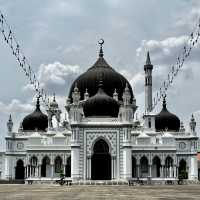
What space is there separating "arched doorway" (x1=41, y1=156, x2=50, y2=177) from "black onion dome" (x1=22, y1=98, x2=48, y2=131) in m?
Answer: 14.1

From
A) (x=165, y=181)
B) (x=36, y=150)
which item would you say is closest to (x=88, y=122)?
(x=36, y=150)

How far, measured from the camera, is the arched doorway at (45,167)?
74438mm

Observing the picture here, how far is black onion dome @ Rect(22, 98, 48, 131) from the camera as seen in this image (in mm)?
88375

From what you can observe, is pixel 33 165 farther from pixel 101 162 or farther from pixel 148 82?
pixel 148 82

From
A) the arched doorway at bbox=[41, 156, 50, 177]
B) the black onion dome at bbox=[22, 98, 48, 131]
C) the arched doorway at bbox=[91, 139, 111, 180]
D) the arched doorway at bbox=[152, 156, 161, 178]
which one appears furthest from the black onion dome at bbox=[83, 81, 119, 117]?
the black onion dome at bbox=[22, 98, 48, 131]

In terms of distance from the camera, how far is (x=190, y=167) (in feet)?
266

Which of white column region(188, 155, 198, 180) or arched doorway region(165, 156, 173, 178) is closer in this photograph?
arched doorway region(165, 156, 173, 178)

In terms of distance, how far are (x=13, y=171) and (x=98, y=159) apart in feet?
62.9

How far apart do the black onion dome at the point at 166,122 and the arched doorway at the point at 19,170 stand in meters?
23.1

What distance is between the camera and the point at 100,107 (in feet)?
240

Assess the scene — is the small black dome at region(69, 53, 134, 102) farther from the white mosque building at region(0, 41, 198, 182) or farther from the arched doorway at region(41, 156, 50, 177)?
the arched doorway at region(41, 156, 50, 177)

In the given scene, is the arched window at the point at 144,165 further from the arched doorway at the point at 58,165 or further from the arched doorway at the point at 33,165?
the arched doorway at the point at 33,165

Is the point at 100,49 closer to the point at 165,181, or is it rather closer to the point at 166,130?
the point at 166,130

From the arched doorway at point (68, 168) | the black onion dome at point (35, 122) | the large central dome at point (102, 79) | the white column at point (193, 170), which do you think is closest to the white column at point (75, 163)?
the arched doorway at point (68, 168)
